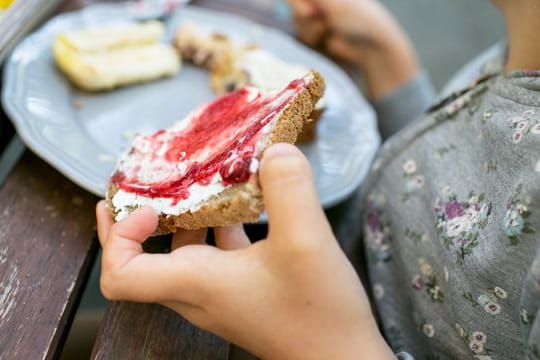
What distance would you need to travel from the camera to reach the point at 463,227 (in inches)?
31.6

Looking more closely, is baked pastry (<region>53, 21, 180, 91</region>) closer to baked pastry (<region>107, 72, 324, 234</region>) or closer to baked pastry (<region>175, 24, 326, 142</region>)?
baked pastry (<region>175, 24, 326, 142</region>)

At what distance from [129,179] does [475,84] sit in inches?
23.3

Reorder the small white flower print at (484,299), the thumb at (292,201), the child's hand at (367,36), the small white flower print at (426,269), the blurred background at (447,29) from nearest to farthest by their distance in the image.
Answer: the thumb at (292,201)
the small white flower print at (484,299)
the small white flower print at (426,269)
the child's hand at (367,36)
the blurred background at (447,29)

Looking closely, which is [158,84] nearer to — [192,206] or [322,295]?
[192,206]

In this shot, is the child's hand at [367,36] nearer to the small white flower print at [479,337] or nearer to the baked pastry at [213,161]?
the baked pastry at [213,161]

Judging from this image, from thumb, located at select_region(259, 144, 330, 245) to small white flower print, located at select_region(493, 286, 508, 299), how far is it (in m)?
0.31

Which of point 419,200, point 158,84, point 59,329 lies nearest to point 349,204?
point 419,200

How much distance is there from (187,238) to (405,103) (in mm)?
773

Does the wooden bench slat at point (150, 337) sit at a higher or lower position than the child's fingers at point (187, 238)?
lower

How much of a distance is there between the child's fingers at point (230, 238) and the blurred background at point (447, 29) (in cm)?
165

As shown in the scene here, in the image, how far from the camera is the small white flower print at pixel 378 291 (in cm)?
95

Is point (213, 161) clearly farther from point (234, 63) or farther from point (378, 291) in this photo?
point (234, 63)

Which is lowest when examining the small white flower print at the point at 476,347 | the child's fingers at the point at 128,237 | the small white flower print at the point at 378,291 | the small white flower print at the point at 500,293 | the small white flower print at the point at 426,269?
the small white flower print at the point at 378,291

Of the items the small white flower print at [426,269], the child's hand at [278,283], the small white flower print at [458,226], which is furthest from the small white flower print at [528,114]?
the child's hand at [278,283]
